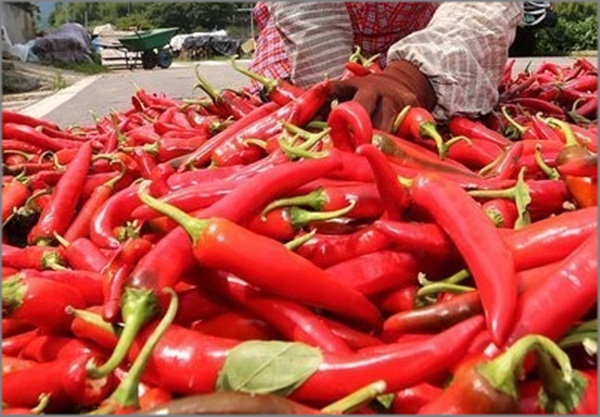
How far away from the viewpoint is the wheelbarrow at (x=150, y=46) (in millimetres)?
32594

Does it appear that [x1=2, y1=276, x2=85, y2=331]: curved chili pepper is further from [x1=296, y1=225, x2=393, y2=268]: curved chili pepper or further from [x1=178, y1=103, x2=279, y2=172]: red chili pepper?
[x1=178, y1=103, x2=279, y2=172]: red chili pepper

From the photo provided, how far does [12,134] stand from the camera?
428 cm

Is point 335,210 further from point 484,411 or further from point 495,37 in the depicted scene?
point 495,37

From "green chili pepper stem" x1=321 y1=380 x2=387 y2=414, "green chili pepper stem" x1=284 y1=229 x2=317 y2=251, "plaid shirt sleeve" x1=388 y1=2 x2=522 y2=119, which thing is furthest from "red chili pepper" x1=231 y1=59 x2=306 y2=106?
"green chili pepper stem" x1=321 y1=380 x2=387 y2=414

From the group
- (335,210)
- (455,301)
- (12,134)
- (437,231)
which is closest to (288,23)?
(12,134)

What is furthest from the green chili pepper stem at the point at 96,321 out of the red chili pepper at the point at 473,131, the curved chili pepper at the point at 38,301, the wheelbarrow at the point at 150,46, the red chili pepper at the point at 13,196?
the wheelbarrow at the point at 150,46

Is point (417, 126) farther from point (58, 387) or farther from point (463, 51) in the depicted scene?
point (58, 387)

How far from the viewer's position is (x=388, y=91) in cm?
286

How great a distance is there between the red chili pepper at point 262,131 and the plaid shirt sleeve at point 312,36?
1.28 m

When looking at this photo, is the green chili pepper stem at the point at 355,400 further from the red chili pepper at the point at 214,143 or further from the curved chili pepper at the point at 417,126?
the red chili pepper at the point at 214,143

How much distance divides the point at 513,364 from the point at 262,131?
5.79 feet

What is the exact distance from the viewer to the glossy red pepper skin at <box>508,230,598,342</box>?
1.54 m

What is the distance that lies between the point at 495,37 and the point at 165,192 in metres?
1.86

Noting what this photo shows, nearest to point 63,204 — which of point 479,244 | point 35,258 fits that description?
point 35,258
